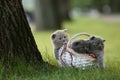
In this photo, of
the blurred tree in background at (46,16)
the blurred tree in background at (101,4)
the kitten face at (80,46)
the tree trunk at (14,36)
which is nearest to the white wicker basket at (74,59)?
the kitten face at (80,46)

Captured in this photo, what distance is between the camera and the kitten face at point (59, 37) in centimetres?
836

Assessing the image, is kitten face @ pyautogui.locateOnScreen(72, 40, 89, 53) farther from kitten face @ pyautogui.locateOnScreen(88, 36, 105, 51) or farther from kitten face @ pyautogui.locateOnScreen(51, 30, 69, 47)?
kitten face @ pyautogui.locateOnScreen(51, 30, 69, 47)

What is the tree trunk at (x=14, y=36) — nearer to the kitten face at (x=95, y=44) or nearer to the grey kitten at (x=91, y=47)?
the grey kitten at (x=91, y=47)

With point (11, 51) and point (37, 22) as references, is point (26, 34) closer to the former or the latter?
point (11, 51)

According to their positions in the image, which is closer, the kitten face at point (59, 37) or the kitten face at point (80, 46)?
the kitten face at point (80, 46)

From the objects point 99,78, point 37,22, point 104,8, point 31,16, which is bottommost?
point 104,8

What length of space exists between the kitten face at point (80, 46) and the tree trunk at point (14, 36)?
64 cm

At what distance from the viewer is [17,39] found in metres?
7.96

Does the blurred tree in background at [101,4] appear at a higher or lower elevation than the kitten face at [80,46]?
lower

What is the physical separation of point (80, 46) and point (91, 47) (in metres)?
0.19

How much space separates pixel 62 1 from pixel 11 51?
3074 centimetres

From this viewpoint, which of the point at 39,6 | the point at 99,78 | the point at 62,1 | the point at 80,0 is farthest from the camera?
the point at 80,0

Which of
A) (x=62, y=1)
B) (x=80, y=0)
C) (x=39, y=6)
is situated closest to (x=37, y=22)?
(x=39, y=6)

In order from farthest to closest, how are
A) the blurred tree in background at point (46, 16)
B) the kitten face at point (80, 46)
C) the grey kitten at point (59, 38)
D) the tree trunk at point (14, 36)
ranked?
→ the blurred tree in background at point (46, 16)
the grey kitten at point (59, 38)
the kitten face at point (80, 46)
the tree trunk at point (14, 36)
